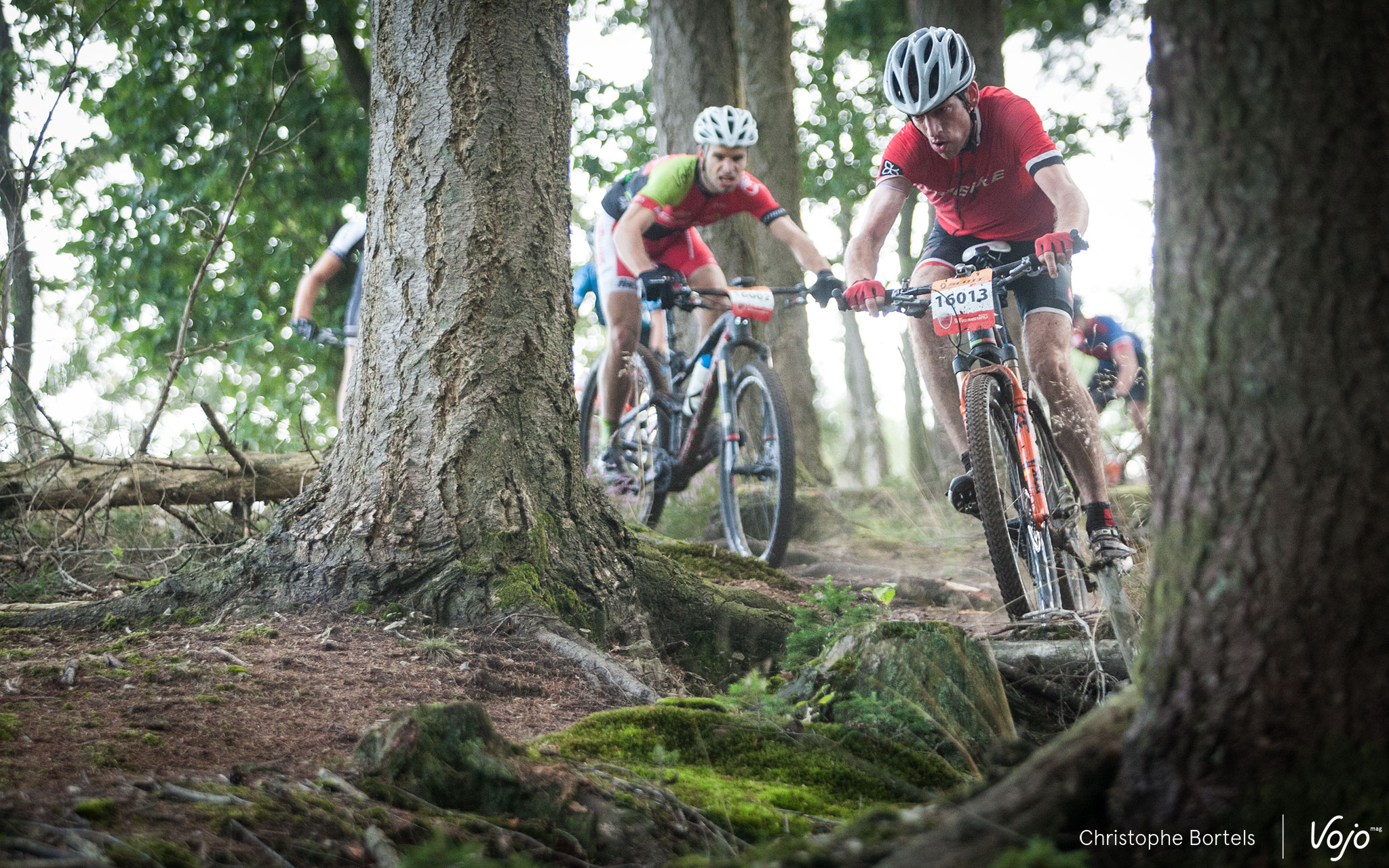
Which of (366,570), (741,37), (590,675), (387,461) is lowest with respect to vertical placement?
(590,675)

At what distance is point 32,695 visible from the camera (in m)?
2.30

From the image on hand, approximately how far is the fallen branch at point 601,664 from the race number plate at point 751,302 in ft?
9.10

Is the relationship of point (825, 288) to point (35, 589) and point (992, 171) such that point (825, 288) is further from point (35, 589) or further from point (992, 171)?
point (35, 589)

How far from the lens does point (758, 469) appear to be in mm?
5344

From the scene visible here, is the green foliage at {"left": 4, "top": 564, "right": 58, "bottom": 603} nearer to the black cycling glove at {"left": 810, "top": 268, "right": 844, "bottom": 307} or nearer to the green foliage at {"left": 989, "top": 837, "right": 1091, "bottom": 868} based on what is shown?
the black cycling glove at {"left": 810, "top": 268, "right": 844, "bottom": 307}

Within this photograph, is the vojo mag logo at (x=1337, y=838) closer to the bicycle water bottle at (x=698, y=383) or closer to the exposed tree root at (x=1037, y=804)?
the exposed tree root at (x=1037, y=804)

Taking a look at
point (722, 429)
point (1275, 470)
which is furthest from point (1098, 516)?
point (1275, 470)

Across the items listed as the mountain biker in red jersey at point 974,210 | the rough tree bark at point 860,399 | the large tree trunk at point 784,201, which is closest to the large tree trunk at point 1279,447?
the mountain biker in red jersey at point 974,210

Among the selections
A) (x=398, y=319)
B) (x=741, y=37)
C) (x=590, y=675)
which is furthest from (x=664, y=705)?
(x=741, y=37)

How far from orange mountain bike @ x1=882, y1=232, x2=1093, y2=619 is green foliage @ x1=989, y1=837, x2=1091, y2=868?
2.57 metres

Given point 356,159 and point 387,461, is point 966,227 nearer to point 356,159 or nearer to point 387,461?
point 387,461

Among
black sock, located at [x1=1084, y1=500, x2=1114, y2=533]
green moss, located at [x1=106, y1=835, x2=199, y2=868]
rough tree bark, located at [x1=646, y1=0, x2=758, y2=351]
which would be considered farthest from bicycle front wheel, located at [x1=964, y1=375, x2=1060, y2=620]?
rough tree bark, located at [x1=646, y1=0, x2=758, y2=351]

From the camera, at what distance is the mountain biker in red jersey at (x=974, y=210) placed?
389cm

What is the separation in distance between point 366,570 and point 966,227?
304 centimetres
